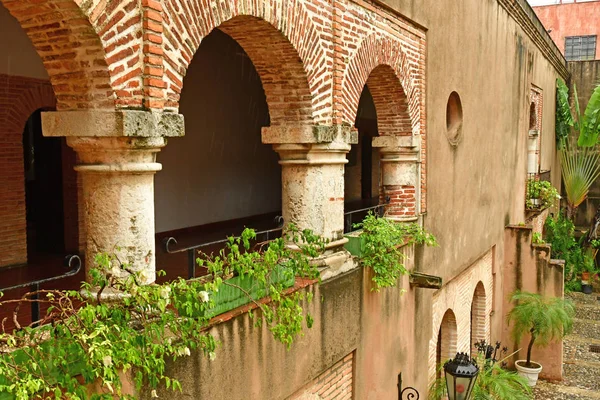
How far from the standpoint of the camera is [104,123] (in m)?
3.99

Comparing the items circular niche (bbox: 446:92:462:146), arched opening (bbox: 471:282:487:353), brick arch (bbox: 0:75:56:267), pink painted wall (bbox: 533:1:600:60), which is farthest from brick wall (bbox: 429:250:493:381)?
pink painted wall (bbox: 533:1:600:60)

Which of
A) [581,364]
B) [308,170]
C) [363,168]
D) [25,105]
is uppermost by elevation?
[25,105]

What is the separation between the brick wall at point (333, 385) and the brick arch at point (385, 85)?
2749 millimetres

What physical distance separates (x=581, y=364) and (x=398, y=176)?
1010cm

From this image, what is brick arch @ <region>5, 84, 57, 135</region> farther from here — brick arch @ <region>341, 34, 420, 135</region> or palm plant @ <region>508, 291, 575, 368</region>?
palm plant @ <region>508, 291, 575, 368</region>

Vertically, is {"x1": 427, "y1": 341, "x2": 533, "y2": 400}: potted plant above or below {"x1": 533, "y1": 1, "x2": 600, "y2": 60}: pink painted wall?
below

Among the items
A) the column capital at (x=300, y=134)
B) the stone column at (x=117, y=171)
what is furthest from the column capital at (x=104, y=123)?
the column capital at (x=300, y=134)

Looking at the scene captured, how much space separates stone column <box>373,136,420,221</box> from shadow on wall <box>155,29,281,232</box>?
3216 mm

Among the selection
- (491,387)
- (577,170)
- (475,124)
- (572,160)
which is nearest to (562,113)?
(572,160)

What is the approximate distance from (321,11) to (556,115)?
66.7 ft

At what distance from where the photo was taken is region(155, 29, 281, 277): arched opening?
32.3ft

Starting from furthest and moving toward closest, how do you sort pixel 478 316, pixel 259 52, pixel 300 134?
pixel 478 316 → pixel 300 134 → pixel 259 52

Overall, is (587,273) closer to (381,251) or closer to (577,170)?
(577,170)

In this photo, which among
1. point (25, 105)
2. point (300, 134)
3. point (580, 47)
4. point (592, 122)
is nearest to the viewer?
point (300, 134)
